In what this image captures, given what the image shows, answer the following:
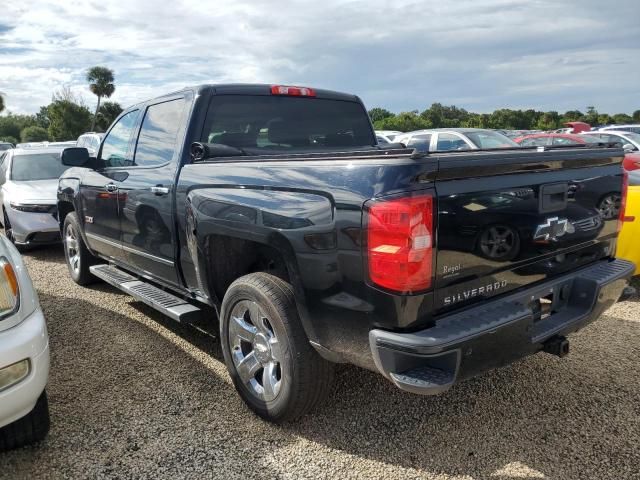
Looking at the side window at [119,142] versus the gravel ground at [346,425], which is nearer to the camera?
the gravel ground at [346,425]

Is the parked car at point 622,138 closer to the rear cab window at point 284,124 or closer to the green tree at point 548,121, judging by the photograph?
the rear cab window at point 284,124

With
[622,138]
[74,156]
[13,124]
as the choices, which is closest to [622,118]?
[622,138]

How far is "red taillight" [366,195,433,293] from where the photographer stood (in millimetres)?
2211

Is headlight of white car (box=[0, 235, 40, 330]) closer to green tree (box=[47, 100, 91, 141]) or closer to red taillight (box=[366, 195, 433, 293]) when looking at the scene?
red taillight (box=[366, 195, 433, 293])

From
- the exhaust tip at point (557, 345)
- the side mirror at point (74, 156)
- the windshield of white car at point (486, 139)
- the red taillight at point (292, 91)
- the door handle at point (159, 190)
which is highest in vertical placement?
the red taillight at point (292, 91)

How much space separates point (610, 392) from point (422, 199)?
2056 millimetres

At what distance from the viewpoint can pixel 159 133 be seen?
13.2 ft

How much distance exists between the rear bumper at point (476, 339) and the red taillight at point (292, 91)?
2309 mm

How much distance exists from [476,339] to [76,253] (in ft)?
15.8

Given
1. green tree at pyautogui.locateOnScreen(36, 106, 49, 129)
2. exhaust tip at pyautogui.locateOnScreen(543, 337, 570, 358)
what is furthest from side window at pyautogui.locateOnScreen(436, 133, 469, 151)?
green tree at pyautogui.locateOnScreen(36, 106, 49, 129)

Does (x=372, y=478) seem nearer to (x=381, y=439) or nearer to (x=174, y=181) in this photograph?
(x=381, y=439)

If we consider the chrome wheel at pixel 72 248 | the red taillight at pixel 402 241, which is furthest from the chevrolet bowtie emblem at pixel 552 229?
the chrome wheel at pixel 72 248

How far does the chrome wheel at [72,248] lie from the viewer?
5.71 metres

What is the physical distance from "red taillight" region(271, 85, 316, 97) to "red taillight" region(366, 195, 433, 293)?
6.93 feet
